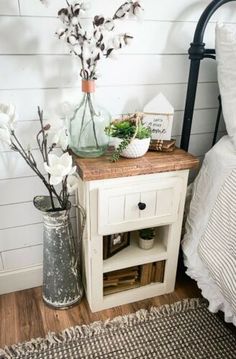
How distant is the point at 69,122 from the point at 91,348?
870 millimetres

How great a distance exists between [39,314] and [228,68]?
4.19 ft

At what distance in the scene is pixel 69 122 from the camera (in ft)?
3.73

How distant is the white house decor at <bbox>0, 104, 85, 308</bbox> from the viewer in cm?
106

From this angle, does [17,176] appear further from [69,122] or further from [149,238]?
[149,238]

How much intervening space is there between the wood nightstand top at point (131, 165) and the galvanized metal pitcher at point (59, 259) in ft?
0.76

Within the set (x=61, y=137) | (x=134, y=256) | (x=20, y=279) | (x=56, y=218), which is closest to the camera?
(x=61, y=137)

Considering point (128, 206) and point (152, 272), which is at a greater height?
point (128, 206)

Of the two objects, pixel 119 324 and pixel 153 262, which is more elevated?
pixel 153 262

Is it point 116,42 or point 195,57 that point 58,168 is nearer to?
point 116,42

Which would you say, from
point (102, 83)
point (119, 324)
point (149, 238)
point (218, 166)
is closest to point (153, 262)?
point (149, 238)

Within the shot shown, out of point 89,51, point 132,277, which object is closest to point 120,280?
point 132,277

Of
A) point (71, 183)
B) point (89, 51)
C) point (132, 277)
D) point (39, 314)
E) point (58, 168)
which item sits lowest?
point (39, 314)

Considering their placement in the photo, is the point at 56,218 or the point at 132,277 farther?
the point at 132,277

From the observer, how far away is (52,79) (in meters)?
1.14
